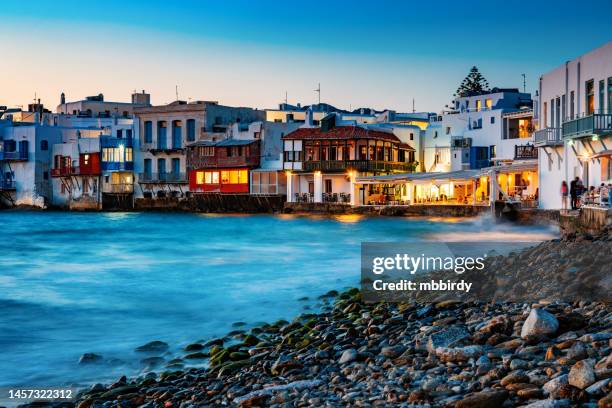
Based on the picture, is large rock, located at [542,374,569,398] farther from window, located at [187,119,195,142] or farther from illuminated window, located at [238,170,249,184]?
window, located at [187,119,195,142]

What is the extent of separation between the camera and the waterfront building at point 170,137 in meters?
71.6

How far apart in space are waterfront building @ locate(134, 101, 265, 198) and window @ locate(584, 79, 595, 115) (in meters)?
45.0

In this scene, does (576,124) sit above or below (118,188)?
above

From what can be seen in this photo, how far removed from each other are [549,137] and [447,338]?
2678 cm

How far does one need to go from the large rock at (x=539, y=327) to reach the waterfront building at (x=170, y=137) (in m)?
63.8

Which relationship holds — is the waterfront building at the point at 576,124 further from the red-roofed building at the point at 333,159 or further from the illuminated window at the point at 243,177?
the illuminated window at the point at 243,177

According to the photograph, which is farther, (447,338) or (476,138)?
(476,138)

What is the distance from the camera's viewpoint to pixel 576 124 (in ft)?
93.1

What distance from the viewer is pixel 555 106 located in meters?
33.7

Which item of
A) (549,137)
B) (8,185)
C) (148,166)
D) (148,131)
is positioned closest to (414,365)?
(549,137)

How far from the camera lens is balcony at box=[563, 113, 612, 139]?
26.1m

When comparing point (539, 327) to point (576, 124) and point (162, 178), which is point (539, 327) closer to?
point (576, 124)

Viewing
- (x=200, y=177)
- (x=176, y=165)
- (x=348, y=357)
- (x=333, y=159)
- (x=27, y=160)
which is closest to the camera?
(x=348, y=357)

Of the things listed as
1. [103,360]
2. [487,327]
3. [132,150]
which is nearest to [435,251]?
[103,360]
